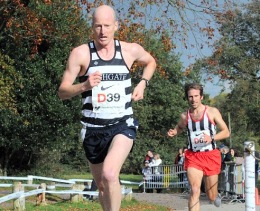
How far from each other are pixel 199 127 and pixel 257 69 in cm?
3473

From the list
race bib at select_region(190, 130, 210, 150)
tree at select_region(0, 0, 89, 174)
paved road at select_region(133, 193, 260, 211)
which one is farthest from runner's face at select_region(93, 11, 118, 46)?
tree at select_region(0, 0, 89, 174)

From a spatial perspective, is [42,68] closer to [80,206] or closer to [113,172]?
[80,206]

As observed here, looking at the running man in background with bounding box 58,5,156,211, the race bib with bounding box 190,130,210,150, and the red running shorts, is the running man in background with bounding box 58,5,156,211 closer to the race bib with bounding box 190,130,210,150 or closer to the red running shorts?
the race bib with bounding box 190,130,210,150

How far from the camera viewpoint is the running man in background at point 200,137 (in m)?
10.3

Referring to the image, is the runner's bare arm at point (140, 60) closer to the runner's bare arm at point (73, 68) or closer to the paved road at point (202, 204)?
the runner's bare arm at point (73, 68)

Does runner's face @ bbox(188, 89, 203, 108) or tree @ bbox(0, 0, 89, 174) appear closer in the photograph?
runner's face @ bbox(188, 89, 203, 108)

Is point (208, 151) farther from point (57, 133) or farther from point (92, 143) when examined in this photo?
point (57, 133)

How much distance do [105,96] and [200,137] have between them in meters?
3.74

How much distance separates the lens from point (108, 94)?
6.85 metres

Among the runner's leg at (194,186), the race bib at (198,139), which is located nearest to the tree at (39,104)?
the race bib at (198,139)

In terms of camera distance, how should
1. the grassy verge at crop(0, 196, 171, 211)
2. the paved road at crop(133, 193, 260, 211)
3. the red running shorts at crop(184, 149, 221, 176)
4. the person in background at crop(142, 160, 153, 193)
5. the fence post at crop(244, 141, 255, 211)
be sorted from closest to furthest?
the fence post at crop(244, 141, 255, 211) < the red running shorts at crop(184, 149, 221, 176) < the grassy verge at crop(0, 196, 171, 211) < the paved road at crop(133, 193, 260, 211) < the person in background at crop(142, 160, 153, 193)

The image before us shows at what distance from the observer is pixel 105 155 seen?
7.06m

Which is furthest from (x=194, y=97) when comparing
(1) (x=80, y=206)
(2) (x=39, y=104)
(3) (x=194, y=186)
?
(2) (x=39, y=104)

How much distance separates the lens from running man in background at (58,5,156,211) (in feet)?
22.3
